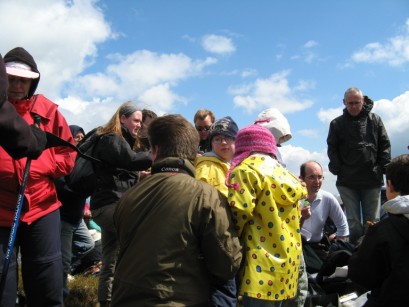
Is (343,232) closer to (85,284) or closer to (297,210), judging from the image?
(297,210)

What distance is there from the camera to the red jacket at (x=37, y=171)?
9.03ft

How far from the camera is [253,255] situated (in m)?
2.82

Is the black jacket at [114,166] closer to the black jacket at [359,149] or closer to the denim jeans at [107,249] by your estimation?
the denim jeans at [107,249]

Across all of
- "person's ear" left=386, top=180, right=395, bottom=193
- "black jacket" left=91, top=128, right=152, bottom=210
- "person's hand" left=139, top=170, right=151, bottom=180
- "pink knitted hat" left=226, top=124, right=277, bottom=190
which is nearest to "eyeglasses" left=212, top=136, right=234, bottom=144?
"pink knitted hat" left=226, top=124, right=277, bottom=190

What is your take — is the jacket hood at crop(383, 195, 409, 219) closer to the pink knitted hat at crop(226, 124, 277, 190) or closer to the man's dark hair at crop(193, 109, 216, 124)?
the pink knitted hat at crop(226, 124, 277, 190)

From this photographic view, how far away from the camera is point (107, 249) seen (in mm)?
4293

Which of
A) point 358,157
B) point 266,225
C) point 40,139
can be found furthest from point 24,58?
point 358,157

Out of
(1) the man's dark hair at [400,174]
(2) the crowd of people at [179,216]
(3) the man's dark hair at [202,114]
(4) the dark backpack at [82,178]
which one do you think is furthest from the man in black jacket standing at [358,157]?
(4) the dark backpack at [82,178]

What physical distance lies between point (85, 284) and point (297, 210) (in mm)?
3288

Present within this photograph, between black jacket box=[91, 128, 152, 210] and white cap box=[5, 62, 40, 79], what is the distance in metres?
1.17

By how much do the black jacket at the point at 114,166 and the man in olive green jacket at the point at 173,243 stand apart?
1.54m

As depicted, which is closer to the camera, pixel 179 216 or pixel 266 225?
pixel 179 216

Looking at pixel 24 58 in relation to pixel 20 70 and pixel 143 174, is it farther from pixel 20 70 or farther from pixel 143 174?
pixel 143 174

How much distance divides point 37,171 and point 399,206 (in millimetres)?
2332
